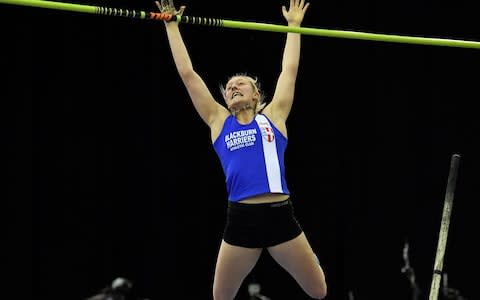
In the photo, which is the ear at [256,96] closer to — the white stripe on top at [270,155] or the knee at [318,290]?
the white stripe on top at [270,155]

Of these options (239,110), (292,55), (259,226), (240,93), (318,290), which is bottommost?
(318,290)

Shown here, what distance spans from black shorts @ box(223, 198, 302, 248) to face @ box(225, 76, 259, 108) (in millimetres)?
707

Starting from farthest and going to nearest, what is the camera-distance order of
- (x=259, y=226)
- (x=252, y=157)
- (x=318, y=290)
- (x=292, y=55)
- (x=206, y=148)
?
(x=206, y=148), (x=292, y=55), (x=318, y=290), (x=252, y=157), (x=259, y=226)

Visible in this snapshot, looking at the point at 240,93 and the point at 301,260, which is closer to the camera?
the point at 301,260

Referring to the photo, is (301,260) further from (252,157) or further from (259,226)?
(252,157)

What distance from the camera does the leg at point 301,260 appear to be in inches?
178

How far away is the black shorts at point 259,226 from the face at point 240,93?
707 millimetres

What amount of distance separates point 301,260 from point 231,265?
44 cm

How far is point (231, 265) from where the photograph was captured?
452 centimetres

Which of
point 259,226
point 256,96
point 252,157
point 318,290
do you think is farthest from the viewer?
point 256,96

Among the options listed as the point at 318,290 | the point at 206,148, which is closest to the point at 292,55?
the point at 318,290

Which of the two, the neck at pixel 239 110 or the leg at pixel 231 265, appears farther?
the neck at pixel 239 110

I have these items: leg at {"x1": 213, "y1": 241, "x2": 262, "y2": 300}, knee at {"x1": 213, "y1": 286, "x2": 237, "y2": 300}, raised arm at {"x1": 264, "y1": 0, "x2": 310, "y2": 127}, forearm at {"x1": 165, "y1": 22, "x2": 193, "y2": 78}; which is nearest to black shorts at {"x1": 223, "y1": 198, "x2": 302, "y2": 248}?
leg at {"x1": 213, "y1": 241, "x2": 262, "y2": 300}

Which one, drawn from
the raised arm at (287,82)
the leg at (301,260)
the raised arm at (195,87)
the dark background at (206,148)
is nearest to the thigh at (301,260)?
the leg at (301,260)
